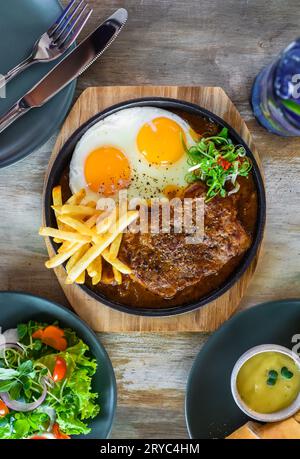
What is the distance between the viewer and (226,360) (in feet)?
10.0

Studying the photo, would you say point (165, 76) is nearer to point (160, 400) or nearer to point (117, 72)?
point (117, 72)


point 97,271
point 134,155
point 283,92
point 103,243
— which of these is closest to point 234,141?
point 283,92

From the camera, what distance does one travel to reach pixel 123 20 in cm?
296

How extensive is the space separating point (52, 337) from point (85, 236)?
2.09 ft

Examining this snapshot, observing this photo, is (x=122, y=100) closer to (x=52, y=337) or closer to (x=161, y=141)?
(x=161, y=141)

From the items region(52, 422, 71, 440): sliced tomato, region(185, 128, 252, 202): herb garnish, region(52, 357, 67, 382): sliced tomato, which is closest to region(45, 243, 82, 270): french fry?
region(52, 357, 67, 382): sliced tomato

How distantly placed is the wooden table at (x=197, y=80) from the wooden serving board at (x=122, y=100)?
0.34 feet

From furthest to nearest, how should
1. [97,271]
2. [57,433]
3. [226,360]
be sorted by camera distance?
[226,360] → [57,433] → [97,271]

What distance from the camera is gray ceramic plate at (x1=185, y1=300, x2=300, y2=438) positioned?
3020 mm

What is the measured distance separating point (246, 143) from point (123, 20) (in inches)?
37.5

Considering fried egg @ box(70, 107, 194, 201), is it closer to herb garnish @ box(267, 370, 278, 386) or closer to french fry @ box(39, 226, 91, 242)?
french fry @ box(39, 226, 91, 242)

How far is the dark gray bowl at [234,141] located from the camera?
2926 millimetres

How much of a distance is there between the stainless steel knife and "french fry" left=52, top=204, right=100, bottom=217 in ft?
1.79
